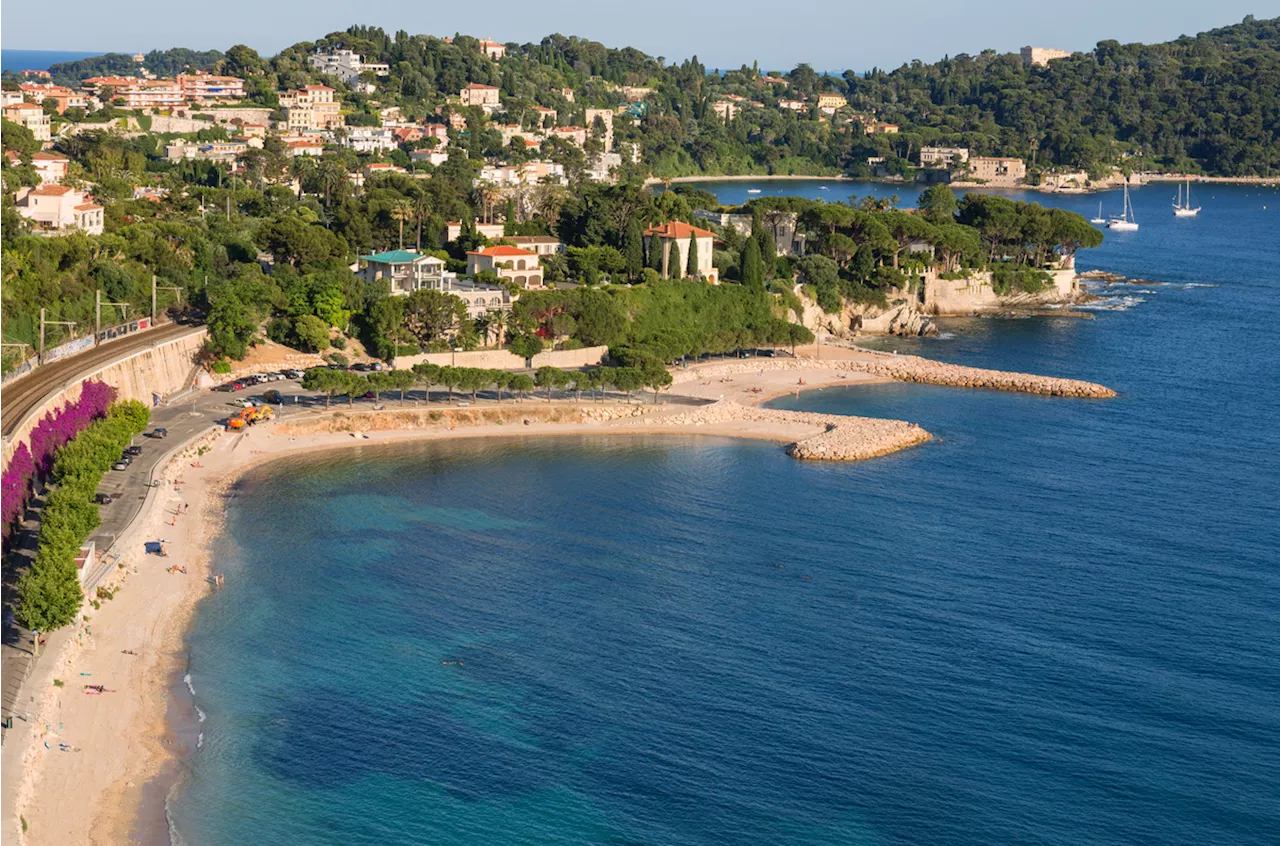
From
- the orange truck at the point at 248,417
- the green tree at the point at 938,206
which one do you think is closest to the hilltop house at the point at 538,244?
the orange truck at the point at 248,417

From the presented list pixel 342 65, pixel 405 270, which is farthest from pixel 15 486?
pixel 342 65

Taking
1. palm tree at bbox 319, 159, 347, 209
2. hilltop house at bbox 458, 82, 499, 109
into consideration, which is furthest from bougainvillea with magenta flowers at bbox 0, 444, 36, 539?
hilltop house at bbox 458, 82, 499, 109

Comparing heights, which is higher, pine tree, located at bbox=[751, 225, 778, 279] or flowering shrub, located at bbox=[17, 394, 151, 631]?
pine tree, located at bbox=[751, 225, 778, 279]

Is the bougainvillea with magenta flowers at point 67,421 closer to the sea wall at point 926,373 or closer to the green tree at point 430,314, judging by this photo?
the green tree at point 430,314

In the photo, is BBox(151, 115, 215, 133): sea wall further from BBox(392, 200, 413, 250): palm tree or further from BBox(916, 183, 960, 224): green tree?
BBox(916, 183, 960, 224): green tree

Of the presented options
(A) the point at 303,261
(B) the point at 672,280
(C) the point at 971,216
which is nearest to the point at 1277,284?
(C) the point at 971,216

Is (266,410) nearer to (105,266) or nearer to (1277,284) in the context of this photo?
(105,266)

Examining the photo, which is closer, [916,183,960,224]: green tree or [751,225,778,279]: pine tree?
[751,225,778,279]: pine tree
